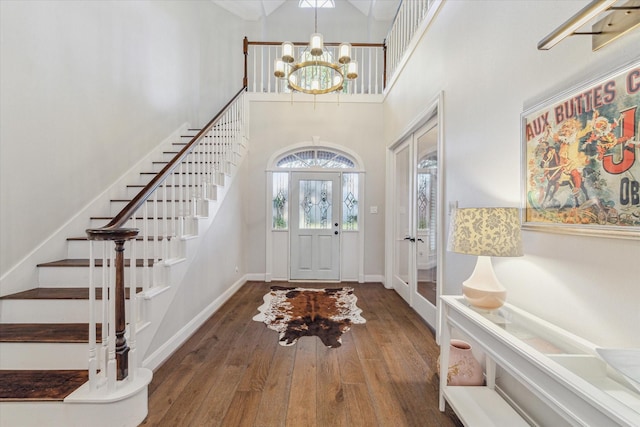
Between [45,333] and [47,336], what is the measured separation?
0.22ft

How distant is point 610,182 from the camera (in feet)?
3.47

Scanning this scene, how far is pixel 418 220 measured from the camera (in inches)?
135

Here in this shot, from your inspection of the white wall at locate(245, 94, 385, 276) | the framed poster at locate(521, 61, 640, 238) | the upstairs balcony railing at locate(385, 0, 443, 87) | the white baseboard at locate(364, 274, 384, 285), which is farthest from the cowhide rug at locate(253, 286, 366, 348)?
the upstairs balcony railing at locate(385, 0, 443, 87)

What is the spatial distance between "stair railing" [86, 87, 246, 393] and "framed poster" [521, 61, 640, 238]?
2.25 metres

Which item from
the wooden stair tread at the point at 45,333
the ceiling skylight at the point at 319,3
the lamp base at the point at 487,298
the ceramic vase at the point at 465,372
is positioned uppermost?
the ceiling skylight at the point at 319,3

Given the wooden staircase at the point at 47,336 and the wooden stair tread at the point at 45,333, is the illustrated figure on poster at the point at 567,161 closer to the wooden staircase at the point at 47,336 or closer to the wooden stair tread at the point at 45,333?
the wooden staircase at the point at 47,336

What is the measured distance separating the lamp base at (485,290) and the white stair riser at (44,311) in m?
2.63

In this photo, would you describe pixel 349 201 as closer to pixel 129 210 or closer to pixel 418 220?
pixel 418 220

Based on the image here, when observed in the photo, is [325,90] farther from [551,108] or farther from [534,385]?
[534,385]

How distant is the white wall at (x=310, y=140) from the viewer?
4871mm

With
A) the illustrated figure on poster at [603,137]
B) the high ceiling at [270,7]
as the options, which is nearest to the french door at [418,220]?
the illustrated figure on poster at [603,137]

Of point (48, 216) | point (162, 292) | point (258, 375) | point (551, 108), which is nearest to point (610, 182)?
point (551, 108)

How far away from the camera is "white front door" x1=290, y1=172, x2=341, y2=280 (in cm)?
490

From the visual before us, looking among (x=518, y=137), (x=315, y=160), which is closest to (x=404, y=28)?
(x=315, y=160)
